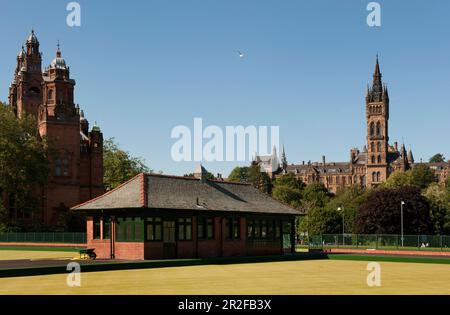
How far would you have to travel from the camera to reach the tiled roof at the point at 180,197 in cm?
4412

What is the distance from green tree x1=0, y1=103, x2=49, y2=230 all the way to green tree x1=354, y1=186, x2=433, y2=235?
136 ft

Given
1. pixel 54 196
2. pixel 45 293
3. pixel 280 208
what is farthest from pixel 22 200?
pixel 45 293

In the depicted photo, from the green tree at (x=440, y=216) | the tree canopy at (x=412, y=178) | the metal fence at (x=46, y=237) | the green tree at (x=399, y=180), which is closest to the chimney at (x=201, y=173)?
the metal fence at (x=46, y=237)

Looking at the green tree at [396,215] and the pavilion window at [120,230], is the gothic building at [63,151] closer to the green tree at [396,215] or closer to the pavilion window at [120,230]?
the green tree at [396,215]

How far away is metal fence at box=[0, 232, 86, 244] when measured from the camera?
6838 cm

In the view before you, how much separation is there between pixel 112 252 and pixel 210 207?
7.40 metres

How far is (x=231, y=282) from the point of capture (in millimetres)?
28812

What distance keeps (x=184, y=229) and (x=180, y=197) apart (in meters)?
2.32

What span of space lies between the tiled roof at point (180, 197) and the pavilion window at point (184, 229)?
1.03 m

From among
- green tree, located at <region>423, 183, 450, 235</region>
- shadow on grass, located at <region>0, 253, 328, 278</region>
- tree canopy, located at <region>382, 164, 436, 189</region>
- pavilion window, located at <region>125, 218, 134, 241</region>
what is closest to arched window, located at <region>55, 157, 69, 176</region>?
shadow on grass, located at <region>0, 253, 328, 278</region>

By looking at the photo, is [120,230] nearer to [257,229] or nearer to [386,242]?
[257,229]

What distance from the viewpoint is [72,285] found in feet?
88.3

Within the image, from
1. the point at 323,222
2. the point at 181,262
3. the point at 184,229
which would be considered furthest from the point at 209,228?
the point at 323,222
